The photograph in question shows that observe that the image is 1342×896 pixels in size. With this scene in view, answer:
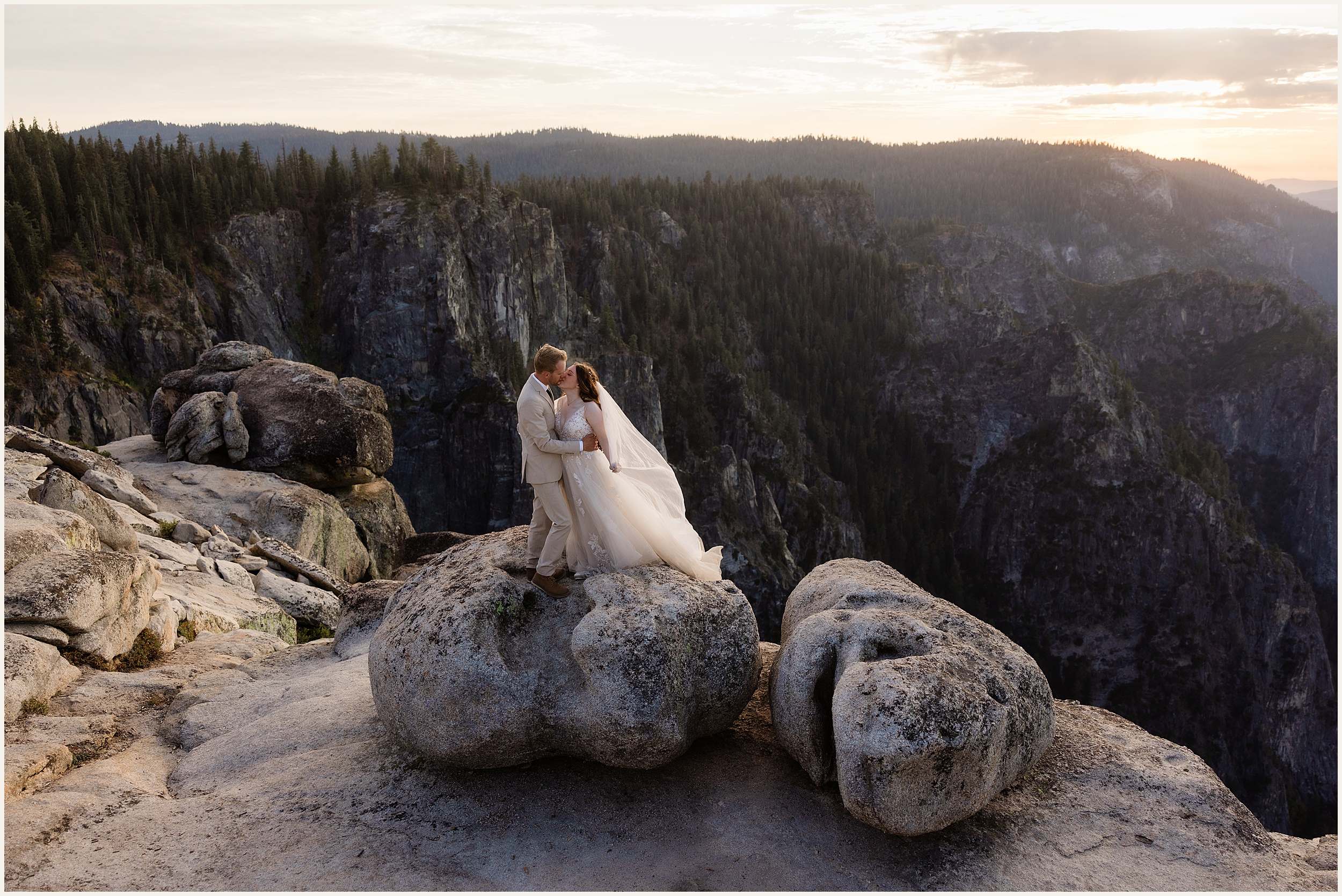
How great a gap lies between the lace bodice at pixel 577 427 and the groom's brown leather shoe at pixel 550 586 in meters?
1.74

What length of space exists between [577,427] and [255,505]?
50.1 feet

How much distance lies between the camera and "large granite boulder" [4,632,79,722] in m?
9.92

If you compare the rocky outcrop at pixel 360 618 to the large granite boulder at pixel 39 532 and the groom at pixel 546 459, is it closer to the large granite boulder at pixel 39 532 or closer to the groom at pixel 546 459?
the large granite boulder at pixel 39 532

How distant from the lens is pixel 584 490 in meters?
9.87

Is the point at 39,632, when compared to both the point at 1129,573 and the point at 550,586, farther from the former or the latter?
the point at 1129,573

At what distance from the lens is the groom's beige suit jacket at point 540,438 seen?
373 inches

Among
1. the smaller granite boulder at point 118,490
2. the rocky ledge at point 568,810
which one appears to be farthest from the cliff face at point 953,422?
the rocky ledge at point 568,810

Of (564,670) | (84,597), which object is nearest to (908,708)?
(564,670)

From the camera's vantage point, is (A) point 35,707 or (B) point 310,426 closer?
(A) point 35,707

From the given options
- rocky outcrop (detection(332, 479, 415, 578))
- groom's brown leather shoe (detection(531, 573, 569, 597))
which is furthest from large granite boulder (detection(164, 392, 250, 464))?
groom's brown leather shoe (detection(531, 573, 569, 597))

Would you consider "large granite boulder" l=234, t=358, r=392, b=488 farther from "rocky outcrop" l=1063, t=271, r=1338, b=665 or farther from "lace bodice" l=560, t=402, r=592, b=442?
"rocky outcrop" l=1063, t=271, r=1338, b=665

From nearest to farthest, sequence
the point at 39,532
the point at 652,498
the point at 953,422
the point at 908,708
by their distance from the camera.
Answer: the point at 908,708 → the point at 652,498 → the point at 39,532 → the point at 953,422

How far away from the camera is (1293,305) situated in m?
157

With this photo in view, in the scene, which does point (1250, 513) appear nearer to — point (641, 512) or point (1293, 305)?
point (1293, 305)
